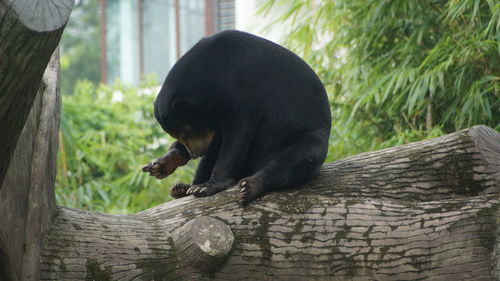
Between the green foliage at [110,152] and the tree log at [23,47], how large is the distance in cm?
Answer: 337

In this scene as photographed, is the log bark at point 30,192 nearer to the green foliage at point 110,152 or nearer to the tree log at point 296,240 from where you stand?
the tree log at point 296,240

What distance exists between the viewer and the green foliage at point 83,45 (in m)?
24.0

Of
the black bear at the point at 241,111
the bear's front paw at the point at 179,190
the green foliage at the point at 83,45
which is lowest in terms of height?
the bear's front paw at the point at 179,190

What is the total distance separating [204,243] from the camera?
2176mm

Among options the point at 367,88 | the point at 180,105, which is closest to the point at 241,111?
the point at 180,105

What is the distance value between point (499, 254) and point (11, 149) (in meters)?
1.50

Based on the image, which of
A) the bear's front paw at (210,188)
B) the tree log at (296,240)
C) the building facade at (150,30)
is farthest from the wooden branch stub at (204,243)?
the building facade at (150,30)

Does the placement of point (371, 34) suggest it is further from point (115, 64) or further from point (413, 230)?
point (115, 64)

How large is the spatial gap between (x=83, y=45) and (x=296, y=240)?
2279cm

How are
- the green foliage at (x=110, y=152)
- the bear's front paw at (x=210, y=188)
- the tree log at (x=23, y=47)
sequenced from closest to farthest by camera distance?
the tree log at (x=23, y=47) → the bear's front paw at (x=210, y=188) → the green foliage at (x=110, y=152)

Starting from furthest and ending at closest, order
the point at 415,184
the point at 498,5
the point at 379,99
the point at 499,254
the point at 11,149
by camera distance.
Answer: the point at 379,99
the point at 498,5
the point at 415,184
the point at 499,254
the point at 11,149

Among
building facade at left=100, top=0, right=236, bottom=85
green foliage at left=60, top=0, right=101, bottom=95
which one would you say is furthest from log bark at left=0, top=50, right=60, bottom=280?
green foliage at left=60, top=0, right=101, bottom=95

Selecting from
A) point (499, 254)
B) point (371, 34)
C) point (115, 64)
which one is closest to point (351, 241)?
point (499, 254)

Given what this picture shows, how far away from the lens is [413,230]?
91.5 inches
